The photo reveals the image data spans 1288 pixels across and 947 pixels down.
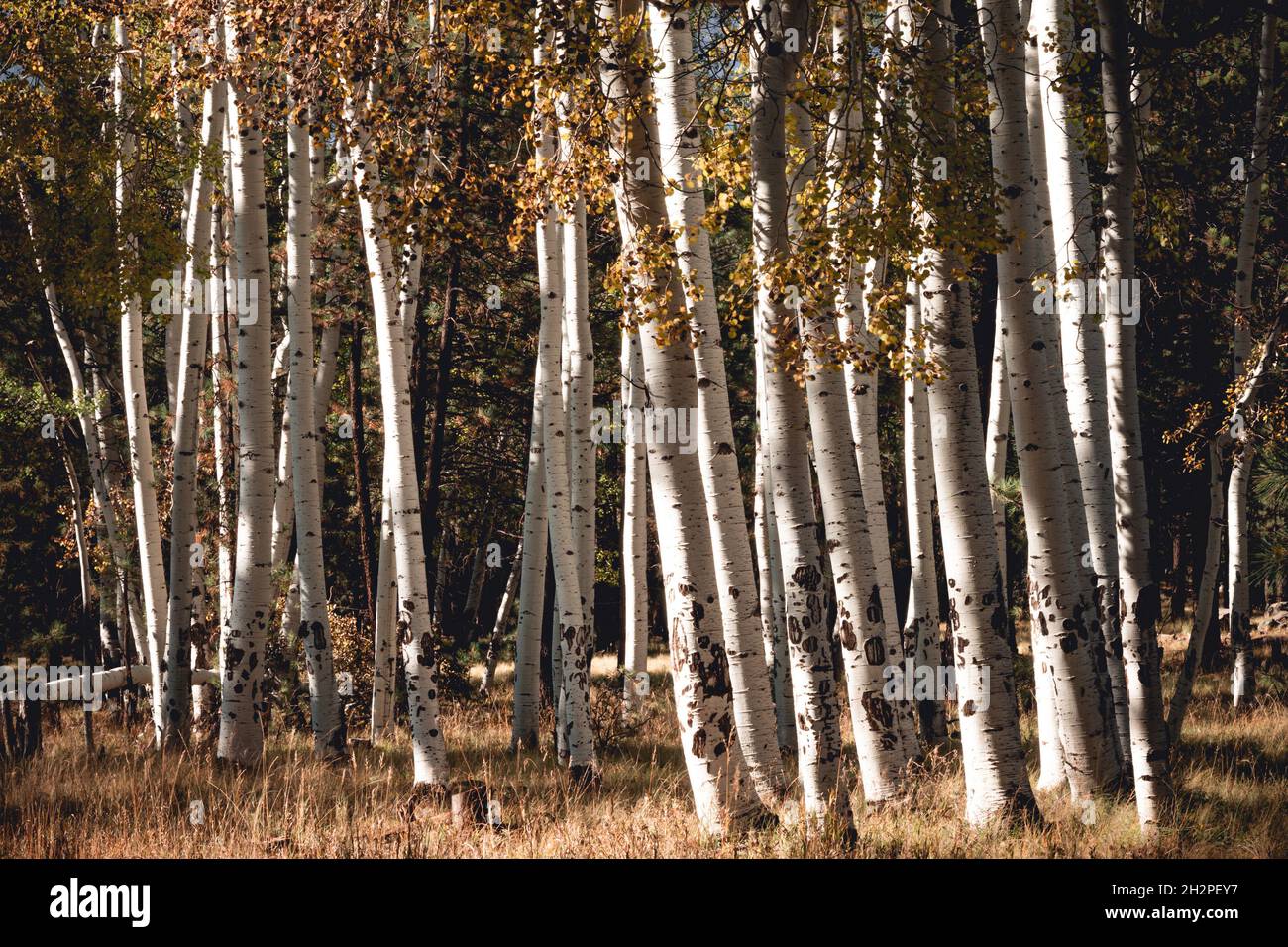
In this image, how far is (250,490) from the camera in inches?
363

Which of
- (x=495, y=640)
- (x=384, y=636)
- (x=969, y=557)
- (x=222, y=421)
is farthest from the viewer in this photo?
(x=495, y=640)

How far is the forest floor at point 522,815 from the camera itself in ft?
19.3

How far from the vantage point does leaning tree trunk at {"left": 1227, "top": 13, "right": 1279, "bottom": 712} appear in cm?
1151

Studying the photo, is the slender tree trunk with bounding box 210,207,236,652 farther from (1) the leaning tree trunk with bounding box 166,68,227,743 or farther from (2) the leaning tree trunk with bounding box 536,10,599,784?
(2) the leaning tree trunk with bounding box 536,10,599,784

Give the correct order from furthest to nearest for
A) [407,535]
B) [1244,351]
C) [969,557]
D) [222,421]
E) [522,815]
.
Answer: [222,421]
[1244,351]
[407,535]
[522,815]
[969,557]

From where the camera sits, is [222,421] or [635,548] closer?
[635,548]

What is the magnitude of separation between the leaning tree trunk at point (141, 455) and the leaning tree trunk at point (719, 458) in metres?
7.07

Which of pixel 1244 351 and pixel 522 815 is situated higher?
pixel 1244 351

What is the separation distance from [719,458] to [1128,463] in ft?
8.54

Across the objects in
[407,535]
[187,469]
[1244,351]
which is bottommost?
[407,535]

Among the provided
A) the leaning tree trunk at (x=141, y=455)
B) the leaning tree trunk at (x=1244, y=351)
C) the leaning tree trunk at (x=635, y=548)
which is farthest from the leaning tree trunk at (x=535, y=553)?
the leaning tree trunk at (x=1244, y=351)

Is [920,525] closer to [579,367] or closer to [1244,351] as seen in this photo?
[579,367]

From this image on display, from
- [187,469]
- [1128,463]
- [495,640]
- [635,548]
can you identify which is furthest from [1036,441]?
[495,640]

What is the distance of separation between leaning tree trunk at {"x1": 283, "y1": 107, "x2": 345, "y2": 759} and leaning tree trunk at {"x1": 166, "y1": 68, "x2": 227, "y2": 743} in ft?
3.27
